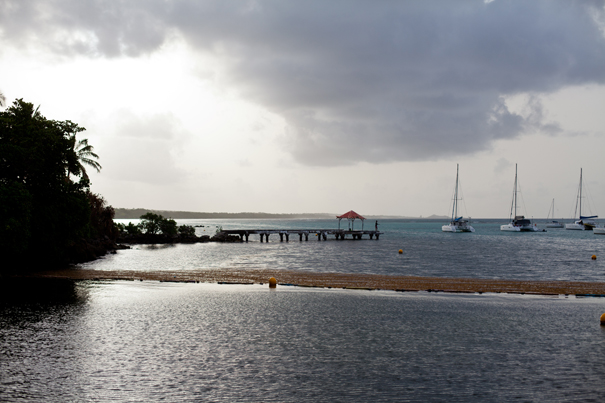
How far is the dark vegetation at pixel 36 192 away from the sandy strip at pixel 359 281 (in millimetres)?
2618

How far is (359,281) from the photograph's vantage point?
105 feet

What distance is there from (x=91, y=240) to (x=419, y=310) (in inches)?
2025

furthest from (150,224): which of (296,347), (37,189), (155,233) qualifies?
(296,347)

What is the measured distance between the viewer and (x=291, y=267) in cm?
4316

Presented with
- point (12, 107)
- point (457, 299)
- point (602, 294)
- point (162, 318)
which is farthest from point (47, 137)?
point (602, 294)

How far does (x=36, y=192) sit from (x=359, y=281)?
86.2ft

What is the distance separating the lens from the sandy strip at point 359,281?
28.2m

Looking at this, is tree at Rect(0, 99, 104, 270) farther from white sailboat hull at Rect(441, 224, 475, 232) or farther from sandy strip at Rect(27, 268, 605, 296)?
white sailboat hull at Rect(441, 224, 475, 232)

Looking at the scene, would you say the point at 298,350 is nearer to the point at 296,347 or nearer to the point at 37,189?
the point at 296,347

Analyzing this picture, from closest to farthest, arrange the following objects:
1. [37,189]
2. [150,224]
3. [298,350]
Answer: [298,350], [37,189], [150,224]

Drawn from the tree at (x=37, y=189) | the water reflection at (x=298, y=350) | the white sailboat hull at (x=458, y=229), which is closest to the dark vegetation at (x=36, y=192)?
the tree at (x=37, y=189)

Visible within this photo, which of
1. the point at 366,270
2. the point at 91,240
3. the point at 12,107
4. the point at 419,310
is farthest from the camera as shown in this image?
the point at 91,240

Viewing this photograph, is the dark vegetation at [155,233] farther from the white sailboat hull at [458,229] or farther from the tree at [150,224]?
the white sailboat hull at [458,229]

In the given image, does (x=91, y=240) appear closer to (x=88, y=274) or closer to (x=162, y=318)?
(x=88, y=274)
